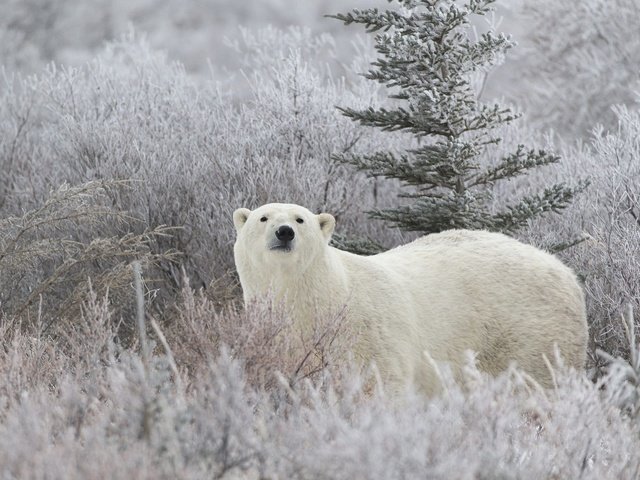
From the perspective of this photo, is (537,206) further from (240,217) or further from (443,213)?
(240,217)

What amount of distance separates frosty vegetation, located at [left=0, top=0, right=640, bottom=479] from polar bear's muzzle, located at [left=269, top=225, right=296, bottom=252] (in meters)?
0.43

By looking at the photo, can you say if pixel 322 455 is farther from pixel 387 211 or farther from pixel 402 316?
pixel 387 211

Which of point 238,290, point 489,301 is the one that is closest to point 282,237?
point 489,301

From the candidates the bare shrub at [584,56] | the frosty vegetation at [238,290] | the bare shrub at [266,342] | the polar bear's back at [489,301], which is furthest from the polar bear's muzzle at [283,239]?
the bare shrub at [584,56]

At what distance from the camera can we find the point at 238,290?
8.95 m

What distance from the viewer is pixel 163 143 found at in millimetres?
11344

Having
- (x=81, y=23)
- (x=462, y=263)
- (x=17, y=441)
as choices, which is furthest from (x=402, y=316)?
(x=81, y=23)

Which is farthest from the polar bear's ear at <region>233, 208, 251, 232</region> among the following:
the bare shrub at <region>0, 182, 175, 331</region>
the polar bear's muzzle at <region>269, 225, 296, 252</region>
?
the bare shrub at <region>0, 182, 175, 331</region>

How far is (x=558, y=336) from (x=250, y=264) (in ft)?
6.70

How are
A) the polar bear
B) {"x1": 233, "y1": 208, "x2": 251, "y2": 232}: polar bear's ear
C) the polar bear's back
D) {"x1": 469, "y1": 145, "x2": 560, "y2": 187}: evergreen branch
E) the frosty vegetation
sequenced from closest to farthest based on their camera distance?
the frosty vegetation, the polar bear, {"x1": 233, "y1": 208, "x2": 251, "y2": 232}: polar bear's ear, the polar bear's back, {"x1": 469, "y1": 145, "x2": 560, "y2": 187}: evergreen branch

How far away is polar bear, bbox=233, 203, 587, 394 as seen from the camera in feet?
18.3

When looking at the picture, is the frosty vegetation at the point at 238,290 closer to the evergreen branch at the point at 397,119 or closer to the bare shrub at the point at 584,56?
the bare shrub at the point at 584,56

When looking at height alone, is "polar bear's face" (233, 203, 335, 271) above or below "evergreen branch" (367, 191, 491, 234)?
above

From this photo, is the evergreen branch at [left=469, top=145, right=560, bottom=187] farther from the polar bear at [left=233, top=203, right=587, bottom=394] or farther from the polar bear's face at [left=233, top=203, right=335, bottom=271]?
the polar bear's face at [left=233, top=203, right=335, bottom=271]
